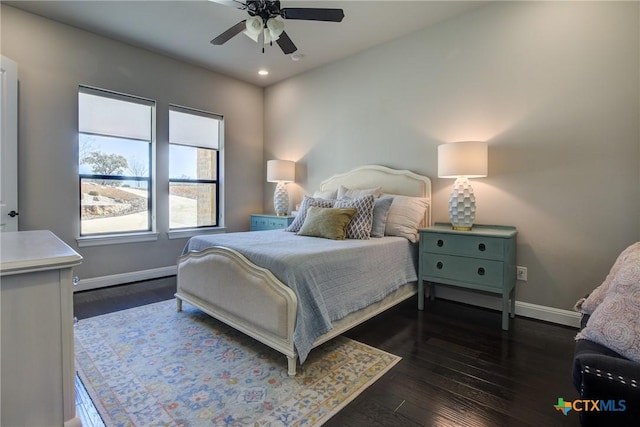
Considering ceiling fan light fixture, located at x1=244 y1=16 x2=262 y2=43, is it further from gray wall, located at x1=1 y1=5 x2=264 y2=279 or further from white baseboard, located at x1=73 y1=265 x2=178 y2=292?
white baseboard, located at x1=73 y1=265 x2=178 y2=292

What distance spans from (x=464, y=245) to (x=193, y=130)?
370cm

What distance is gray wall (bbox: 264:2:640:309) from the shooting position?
7.61 feet

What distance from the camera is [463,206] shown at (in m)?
2.74

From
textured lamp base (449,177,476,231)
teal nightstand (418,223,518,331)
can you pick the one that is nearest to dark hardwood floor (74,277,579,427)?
teal nightstand (418,223,518,331)

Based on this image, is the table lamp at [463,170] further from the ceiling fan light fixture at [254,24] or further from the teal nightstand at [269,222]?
the teal nightstand at [269,222]

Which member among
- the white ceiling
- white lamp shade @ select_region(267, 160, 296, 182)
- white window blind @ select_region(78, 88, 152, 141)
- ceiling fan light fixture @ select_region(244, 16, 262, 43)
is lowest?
white lamp shade @ select_region(267, 160, 296, 182)

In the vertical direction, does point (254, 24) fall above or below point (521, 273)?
above

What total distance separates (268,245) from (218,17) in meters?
2.38

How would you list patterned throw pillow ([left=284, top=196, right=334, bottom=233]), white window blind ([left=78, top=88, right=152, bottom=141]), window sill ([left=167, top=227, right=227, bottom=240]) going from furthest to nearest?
window sill ([left=167, top=227, right=227, bottom=240]) < white window blind ([left=78, top=88, right=152, bottom=141]) < patterned throw pillow ([left=284, top=196, right=334, bottom=233])

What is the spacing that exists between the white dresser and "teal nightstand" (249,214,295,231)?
120 inches

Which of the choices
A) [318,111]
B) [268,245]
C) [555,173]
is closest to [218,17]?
[318,111]

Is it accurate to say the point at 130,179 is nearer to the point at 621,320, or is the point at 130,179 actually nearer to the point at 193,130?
the point at 193,130

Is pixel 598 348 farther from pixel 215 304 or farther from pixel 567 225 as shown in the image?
pixel 215 304

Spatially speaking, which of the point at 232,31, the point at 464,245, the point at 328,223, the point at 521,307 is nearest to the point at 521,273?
the point at 521,307
